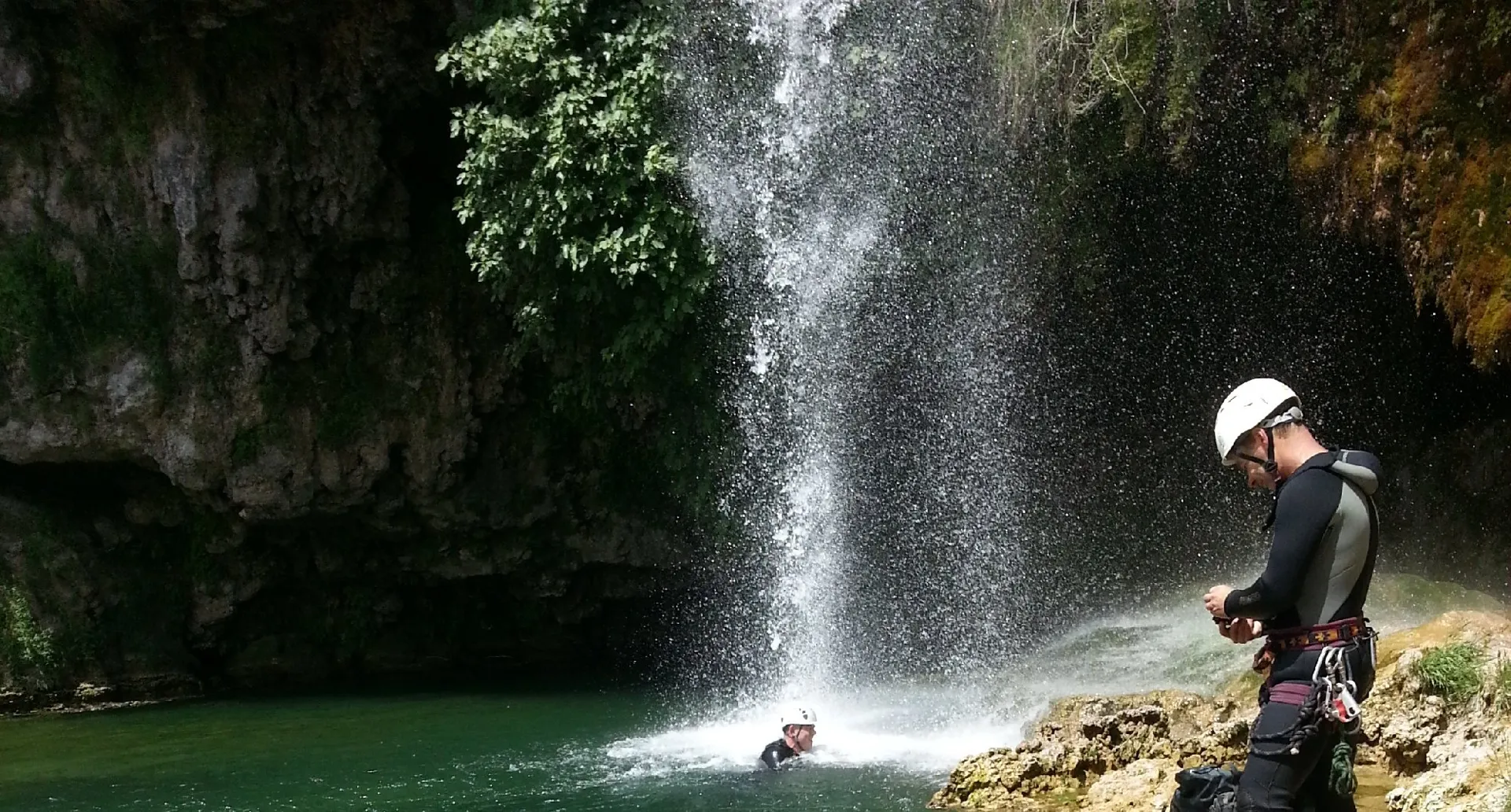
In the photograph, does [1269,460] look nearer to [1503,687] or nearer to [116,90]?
[1503,687]

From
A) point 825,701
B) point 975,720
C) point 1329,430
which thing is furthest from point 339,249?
point 1329,430

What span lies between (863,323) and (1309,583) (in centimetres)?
1178

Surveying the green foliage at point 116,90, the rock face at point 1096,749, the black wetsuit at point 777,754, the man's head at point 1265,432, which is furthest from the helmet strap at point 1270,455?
the green foliage at point 116,90

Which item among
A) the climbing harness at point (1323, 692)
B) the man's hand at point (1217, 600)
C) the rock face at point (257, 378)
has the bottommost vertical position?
the climbing harness at point (1323, 692)

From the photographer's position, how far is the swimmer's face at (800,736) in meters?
11.6

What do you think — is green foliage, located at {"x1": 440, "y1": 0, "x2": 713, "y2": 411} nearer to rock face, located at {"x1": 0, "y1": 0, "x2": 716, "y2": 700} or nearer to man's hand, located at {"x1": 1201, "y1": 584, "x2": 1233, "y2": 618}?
rock face, located at {"x1": 0, "y1": 0, "x2": 716, "y2": 700}

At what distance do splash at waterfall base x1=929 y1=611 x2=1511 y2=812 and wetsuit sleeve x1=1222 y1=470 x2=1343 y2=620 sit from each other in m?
2.56

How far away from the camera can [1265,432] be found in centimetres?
446

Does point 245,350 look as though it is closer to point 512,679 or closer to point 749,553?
point 512,679

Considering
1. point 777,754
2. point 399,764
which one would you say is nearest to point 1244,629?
point 777,754

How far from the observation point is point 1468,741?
747 cm

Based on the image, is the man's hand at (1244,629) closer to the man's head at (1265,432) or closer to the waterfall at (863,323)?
the man's head at (1265,432)

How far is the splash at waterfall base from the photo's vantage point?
7.14 m

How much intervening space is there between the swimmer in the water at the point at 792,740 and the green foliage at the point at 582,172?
5153 mm
